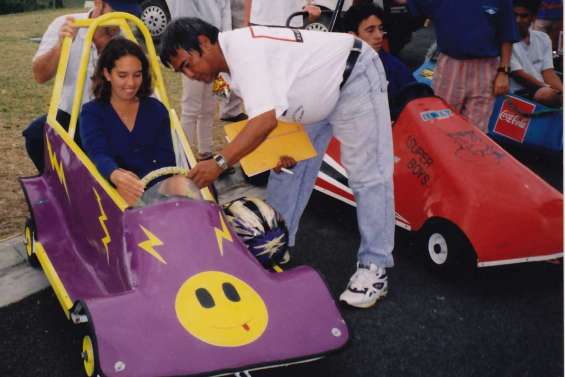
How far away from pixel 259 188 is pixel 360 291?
5.28ft


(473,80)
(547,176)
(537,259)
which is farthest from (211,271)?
(547,176)

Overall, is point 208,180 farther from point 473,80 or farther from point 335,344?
point 473,80

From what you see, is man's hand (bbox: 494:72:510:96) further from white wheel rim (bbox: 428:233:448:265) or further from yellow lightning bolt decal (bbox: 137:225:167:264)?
yellow lightning bolt decal (bbox: 137:225:167:264)

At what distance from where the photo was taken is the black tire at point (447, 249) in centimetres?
316

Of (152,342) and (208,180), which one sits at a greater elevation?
(208,180)

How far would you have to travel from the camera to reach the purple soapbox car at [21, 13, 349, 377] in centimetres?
199

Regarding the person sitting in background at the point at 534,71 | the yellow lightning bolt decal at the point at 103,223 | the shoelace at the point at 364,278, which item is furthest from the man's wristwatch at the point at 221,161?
the person sitting in background at the point at 534,71


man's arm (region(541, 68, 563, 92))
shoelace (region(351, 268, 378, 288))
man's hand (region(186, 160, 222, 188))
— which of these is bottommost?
shoelace (region(351, 268, 378, 288))

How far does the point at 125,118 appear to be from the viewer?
3020 mm

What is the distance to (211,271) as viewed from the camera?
88.1 inches

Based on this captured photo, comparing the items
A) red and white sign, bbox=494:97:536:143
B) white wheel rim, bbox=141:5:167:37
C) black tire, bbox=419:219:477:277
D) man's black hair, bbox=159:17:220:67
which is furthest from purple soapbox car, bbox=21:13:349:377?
white wheel rim, bbox=141:5:167:37

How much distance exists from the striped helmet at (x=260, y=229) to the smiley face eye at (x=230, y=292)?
1.67ft

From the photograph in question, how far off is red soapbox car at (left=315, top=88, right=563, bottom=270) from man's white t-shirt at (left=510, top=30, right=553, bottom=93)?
2014 millimetres

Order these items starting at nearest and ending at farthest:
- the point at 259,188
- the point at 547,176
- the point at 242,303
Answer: the point at 242,303
the point at 259,188
the point at 547,176
